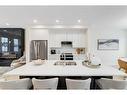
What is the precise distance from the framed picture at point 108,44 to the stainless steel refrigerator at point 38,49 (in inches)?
118

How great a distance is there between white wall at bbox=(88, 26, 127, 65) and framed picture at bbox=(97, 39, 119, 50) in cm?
17

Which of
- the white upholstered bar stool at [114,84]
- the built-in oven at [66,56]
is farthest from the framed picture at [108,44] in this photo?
the white upholstered bar stool at [114,84]

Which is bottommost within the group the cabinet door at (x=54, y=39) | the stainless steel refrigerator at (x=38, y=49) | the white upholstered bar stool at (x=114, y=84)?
the white upholstered bar stool at (x=114, y=84)

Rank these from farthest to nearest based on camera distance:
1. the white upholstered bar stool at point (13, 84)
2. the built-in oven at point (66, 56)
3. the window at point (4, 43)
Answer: the window at point (4, 43) → the built-in oven at point (66, 56) → the white upholstered bar stool at point (13, 84)

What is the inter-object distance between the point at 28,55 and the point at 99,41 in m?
3.92

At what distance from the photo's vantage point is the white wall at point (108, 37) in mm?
8461

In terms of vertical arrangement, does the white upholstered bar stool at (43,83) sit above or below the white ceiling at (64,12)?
below

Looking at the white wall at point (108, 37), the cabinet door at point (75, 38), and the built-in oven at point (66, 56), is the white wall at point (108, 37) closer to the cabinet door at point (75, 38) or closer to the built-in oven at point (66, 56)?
the cabinet door at point (75, 38)

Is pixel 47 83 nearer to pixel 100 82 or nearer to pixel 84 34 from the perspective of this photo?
pixel 100 82

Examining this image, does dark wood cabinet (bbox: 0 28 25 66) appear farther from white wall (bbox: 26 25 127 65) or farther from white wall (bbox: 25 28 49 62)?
white wall (bbox: 26 25 127 65)

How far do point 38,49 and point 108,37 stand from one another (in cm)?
395

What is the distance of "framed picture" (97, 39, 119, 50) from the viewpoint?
334 inches

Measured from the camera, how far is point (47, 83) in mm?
2236
